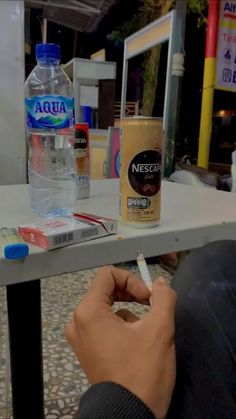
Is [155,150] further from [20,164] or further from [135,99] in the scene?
[135,99]

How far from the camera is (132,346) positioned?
1.04 feet

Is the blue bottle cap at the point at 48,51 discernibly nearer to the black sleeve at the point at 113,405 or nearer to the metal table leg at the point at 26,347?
the metal table leg at the point at 26,347

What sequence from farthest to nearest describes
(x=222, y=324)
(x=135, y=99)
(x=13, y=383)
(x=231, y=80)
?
1. (x=135, y=99)
2. (x=231, y=80)
3. (x=13, y=383)
4. (x=222, y=324)

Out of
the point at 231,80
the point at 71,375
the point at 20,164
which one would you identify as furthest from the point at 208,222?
the point at 231,80

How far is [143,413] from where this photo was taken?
0.97 feet

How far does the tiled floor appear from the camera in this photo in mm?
1122

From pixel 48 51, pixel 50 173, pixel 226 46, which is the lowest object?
pixel 50 173

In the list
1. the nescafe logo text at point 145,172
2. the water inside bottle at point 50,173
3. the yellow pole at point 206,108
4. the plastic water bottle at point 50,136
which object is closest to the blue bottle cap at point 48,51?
the plastic water bottle at point 50,136

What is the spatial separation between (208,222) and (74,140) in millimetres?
329

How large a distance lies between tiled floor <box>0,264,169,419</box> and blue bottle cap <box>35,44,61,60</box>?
1.83 ft

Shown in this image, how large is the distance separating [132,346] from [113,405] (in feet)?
0.15

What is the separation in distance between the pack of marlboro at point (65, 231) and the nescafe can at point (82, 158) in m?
0.27

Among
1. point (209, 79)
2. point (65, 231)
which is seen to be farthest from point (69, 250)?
point (209, 79)

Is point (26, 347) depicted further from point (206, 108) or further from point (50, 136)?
point (206, 108)
